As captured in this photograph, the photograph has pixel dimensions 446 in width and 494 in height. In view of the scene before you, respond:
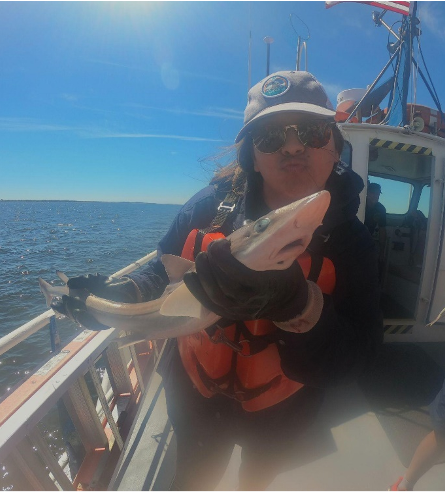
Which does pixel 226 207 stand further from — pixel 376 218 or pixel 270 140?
pixel 376 218

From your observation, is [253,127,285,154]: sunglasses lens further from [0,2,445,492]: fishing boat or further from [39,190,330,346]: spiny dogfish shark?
[0,2,445,492]: fishing boat

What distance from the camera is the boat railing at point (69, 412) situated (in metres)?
2.38

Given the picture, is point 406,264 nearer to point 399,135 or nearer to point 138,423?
point 399,135

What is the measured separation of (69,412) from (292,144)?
12.5 ft

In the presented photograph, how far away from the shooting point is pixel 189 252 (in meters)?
2.63

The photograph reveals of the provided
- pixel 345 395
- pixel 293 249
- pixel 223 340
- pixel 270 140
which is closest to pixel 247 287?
pixel 293 249

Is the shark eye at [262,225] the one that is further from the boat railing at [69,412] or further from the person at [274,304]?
the boat railing at [69,412]

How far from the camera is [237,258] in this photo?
190cm

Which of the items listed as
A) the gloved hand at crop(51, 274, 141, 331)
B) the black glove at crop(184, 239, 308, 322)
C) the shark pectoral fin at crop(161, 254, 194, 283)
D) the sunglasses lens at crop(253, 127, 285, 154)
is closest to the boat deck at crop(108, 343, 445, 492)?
the black glove at crop(184, 239, 308, 322)

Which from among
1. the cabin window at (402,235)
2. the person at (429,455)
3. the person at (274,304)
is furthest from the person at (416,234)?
the person at (429,455)

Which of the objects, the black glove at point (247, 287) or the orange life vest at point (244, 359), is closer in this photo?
the black glove at point (247, 287)

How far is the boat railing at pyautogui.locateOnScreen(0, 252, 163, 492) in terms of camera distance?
7.82 ft

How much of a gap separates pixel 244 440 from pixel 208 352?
780mm

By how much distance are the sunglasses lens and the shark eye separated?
60 centimetres
